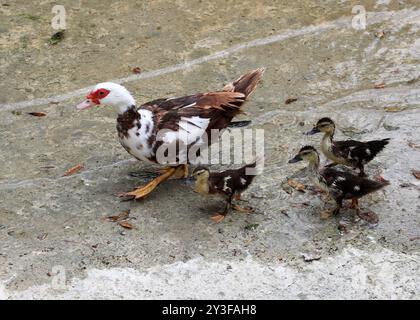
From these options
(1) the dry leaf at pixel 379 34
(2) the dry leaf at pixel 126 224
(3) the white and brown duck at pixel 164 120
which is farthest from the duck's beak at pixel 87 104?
(1) the dry leaf at pixel 379 34

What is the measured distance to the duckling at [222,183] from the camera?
5.28 metres

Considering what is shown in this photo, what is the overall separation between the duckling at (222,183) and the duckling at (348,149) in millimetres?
760

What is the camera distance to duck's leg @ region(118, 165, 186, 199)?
219 inches

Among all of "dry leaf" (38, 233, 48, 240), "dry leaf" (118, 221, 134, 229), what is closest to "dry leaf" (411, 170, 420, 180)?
"dry leaf" (118, 221, 134, 229)

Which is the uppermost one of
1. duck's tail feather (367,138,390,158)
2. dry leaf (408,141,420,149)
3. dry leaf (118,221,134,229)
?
duck's tail feather (367,138,390,158)

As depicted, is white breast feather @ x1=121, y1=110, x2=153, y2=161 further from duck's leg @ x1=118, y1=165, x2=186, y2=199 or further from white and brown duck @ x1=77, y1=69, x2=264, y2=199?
duck's leg @ x1=118, y1=165, x2=186, y2=199

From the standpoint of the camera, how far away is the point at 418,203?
5316mm

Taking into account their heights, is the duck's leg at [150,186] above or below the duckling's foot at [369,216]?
above

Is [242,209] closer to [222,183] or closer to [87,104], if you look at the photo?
[222,183]

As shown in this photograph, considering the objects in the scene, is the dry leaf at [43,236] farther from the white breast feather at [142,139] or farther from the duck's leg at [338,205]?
the duck's leg at [338,205]

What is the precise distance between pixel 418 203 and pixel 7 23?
209 inches

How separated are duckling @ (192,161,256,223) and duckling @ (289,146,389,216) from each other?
0.48 meters

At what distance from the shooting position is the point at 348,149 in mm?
5539

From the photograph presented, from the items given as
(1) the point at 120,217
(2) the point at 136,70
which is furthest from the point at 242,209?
(2) the point at 136,70
